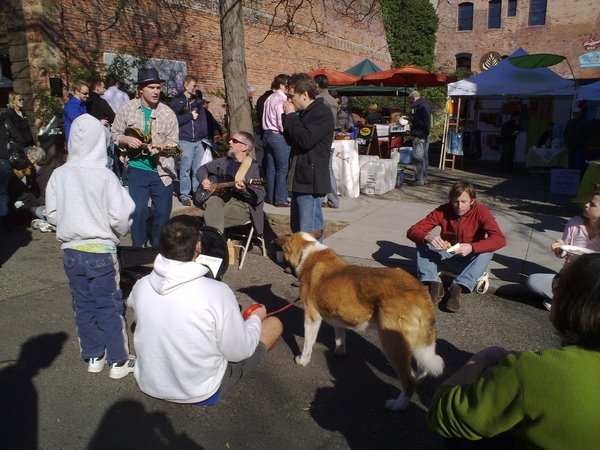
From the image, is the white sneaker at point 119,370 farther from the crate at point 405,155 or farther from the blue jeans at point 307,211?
the crate at point 405,155

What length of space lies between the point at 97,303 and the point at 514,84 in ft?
44.5

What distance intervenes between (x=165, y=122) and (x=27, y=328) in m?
2.63

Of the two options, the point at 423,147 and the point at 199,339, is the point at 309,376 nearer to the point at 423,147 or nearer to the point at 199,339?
the point at 199,339

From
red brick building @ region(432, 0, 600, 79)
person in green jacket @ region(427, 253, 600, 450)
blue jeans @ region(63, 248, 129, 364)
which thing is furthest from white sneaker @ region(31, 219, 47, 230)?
red brick building @ region(432, 0, 600, 79)

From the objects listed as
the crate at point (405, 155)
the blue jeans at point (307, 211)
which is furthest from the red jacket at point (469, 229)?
the crate at point (405, 155)

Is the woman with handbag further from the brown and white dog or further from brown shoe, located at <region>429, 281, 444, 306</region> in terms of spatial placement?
brown shoe, located at <region>429, 281, 444, 306</region>

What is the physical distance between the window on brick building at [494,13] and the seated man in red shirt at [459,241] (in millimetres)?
38592

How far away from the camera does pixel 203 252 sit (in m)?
4.62

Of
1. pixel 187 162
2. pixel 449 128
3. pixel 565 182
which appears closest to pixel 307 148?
pixel 187 162

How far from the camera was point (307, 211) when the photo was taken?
539 cm

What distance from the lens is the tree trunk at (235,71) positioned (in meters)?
7.90

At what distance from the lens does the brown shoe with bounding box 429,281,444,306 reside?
4.99 metres

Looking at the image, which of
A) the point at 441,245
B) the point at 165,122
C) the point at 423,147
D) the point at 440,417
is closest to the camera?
the point at 440,417

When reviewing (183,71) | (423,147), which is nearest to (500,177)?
(423,147)
